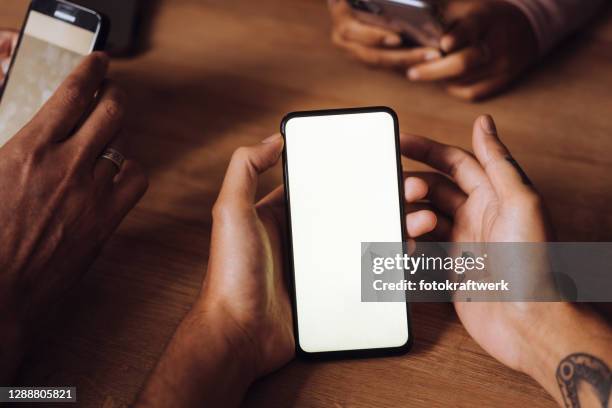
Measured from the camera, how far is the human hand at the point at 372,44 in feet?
2.81

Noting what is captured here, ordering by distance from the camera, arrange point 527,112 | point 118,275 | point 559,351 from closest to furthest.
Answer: point 559,351, point 118,275, point 527,112

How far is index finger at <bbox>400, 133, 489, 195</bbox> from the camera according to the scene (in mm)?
686

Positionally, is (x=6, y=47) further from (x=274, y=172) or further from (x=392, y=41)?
(x=392, y=41)

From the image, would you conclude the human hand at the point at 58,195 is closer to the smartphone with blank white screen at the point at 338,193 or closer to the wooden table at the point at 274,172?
the wooden table at the point at 274,172

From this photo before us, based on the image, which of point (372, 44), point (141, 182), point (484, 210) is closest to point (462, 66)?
point (372, 44)

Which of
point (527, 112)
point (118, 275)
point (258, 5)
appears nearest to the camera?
point (118, 275)

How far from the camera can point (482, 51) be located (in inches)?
33.7

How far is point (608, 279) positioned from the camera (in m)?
0.65

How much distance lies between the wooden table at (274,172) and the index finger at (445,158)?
0.09 meters

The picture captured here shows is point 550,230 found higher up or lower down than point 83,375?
higher up

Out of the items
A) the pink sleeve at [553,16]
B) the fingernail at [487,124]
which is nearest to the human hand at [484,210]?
the fingernail at [487,124]

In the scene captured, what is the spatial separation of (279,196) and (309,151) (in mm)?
87

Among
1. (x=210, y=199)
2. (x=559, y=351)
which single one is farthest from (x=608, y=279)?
(x=210, y=199)

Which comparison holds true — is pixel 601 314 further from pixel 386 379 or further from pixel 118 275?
pixel 118 275
